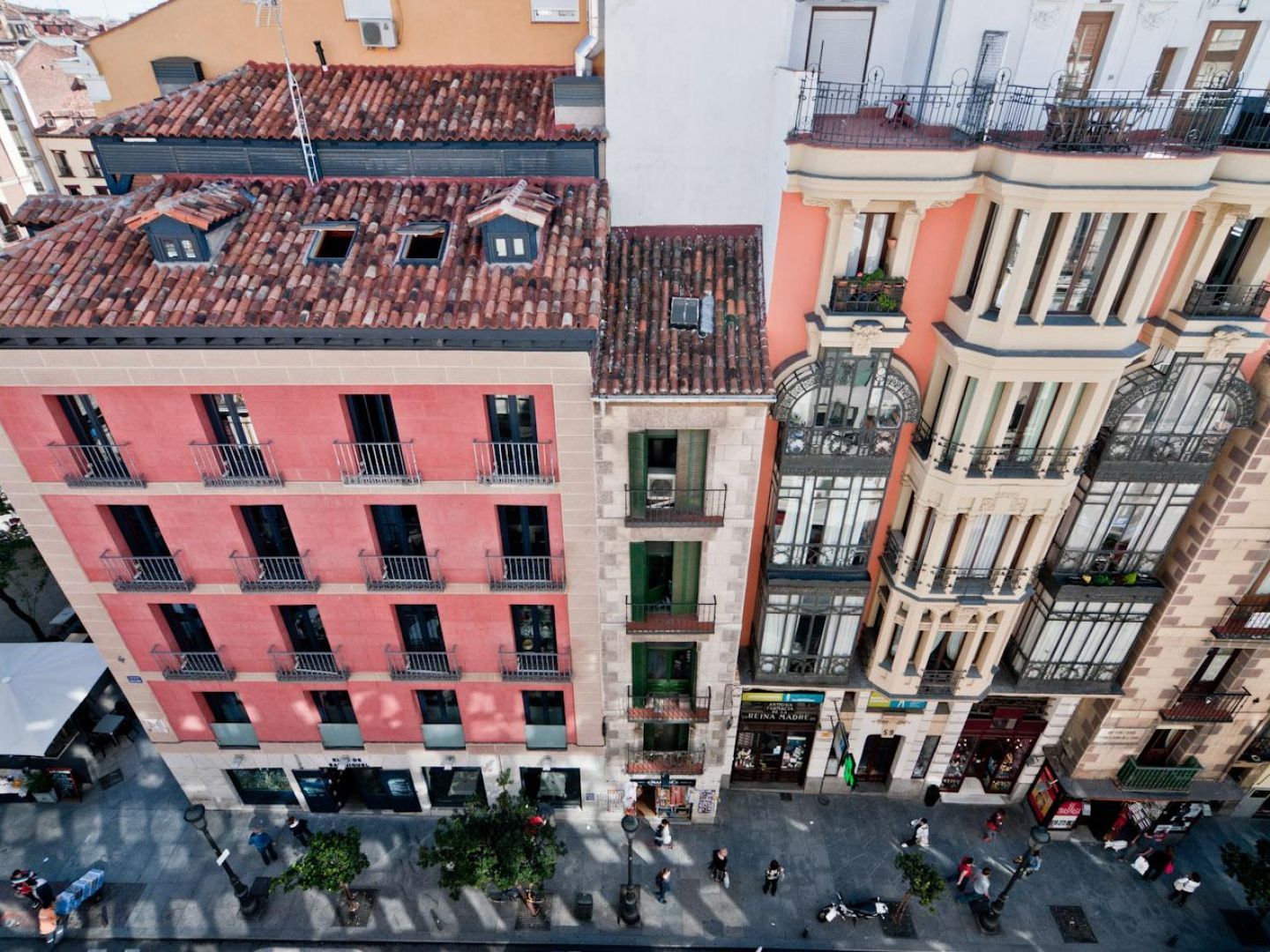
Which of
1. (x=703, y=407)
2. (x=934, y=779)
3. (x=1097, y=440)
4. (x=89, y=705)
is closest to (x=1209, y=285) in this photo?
(x=1097, y=440)

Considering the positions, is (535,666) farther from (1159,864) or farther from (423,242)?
(1159,864)

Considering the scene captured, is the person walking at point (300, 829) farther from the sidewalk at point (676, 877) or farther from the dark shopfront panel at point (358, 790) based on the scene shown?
the dark shopfront panel at point (358, 790)

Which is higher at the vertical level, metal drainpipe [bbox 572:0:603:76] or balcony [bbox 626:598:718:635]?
metal drainpipe [bbox 572:0:603:76]

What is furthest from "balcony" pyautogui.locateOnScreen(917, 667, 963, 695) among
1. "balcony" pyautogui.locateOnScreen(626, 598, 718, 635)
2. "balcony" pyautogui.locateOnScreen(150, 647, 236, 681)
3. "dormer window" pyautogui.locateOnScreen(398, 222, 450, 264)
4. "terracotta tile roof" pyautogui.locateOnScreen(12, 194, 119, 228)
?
"terracotta tile roof" pyautogui.locateOnScreen(12, 194, 119, 228)

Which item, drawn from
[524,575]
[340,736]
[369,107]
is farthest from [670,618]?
[369,107]

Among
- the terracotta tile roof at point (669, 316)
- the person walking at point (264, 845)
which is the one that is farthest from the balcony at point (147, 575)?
the terracotta tile roof at point (669, 316)

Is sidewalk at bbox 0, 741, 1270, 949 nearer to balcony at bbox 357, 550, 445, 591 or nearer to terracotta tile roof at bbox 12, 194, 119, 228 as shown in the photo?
balcony at bbox 357, 550, 445, 591
